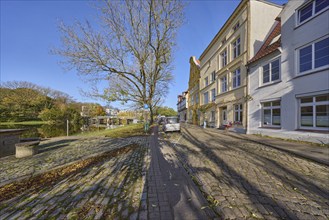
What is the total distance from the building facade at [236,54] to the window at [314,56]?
14.4ft

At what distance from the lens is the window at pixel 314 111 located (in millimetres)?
7402

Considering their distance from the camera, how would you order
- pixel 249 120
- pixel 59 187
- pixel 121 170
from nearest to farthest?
pixel 59 187
pixel 121 170
pixel 249 120

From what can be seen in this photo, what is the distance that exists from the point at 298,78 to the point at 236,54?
7.56m

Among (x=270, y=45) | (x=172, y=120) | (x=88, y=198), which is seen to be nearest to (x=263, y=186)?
(x=88, y=198)

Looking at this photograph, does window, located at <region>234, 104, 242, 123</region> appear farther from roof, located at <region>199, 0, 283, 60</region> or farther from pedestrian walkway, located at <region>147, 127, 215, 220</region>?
pedestrian walkway, located at <region>147, 127, 215, 220</region>

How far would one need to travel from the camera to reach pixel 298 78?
27.7 feet

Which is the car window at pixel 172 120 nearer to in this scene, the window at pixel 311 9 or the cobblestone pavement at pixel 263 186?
the cobblestone pavement at pixel 263 186

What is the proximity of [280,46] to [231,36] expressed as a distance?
695 cm

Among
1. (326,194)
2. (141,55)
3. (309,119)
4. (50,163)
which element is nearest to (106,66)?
(141,55)

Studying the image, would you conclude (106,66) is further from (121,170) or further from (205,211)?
(205,211)

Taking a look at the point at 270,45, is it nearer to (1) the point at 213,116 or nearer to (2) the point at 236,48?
(2) the point at 236,48

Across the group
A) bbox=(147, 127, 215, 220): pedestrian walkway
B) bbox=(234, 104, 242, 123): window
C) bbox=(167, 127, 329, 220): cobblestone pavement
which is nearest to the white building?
bbox=(234, 104, 242, 123): window

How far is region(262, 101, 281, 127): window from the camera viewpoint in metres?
9.97

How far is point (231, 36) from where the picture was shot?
15.4 m
